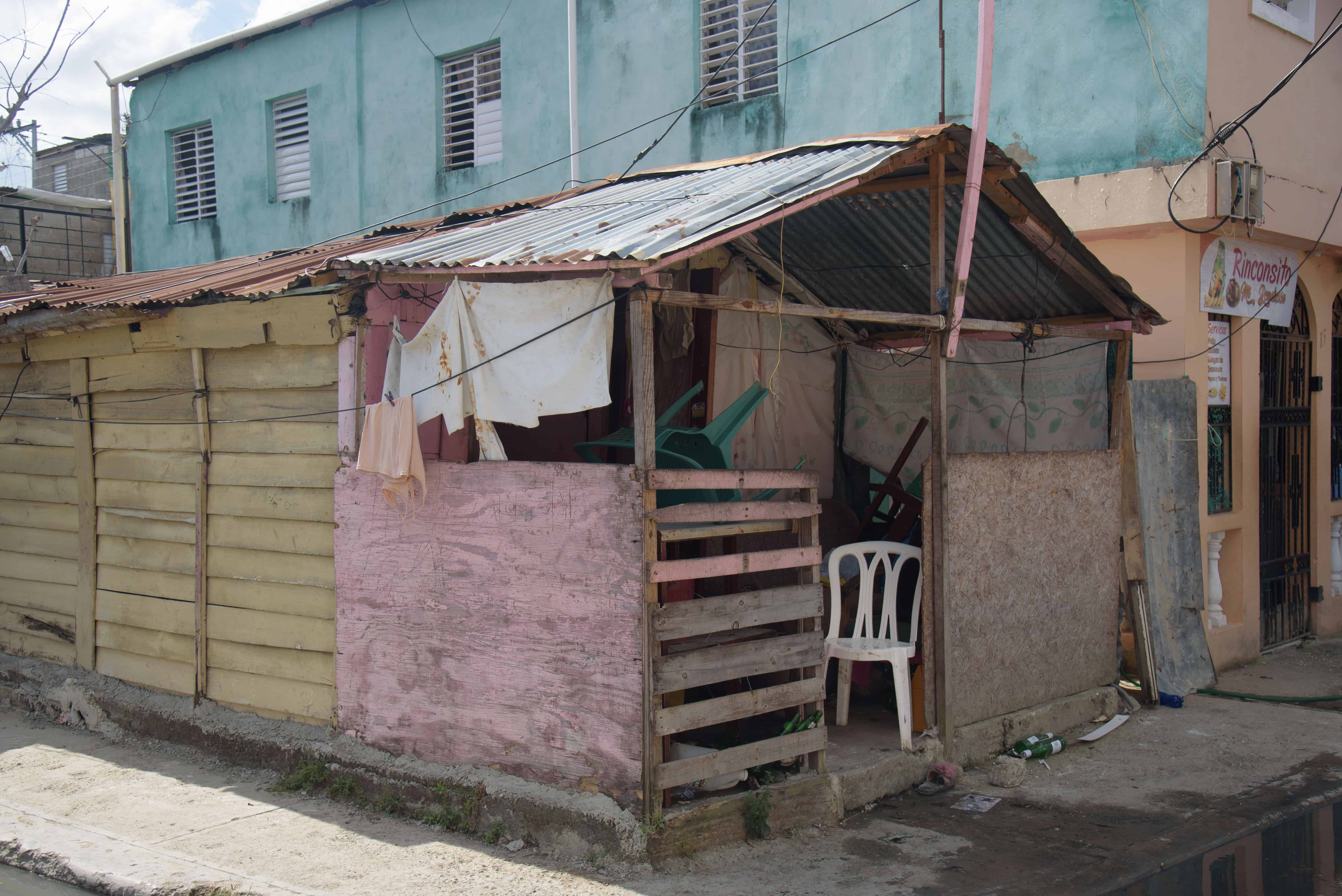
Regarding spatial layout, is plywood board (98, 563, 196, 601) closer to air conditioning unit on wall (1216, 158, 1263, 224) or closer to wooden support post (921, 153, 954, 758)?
wooden support post (921, 153, 954, 758)

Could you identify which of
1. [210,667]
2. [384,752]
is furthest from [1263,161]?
[210,667]

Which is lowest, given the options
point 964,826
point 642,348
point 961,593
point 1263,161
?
point 964,826

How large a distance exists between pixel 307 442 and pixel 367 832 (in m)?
2.19

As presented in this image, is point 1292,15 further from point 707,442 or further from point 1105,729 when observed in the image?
point 707,442

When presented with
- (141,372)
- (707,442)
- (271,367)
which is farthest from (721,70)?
(141,372)

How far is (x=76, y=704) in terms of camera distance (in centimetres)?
709

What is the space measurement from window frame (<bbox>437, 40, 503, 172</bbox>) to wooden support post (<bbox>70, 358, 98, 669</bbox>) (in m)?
6.02

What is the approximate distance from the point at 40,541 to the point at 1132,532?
25.7ft

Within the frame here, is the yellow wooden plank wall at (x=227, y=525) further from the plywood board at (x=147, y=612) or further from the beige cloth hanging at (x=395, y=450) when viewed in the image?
the beige cloth hanging at (x=395, y=450)

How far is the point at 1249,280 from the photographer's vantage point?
853 centimetres

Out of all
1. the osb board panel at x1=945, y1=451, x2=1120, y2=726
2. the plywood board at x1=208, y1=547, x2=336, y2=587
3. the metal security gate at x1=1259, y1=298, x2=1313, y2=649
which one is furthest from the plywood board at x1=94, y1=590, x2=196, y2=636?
the metal security gate at x1=1259, y1=298, x2=1313, y2=649

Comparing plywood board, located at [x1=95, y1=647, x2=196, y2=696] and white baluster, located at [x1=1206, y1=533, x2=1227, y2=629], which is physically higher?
white baluster, located at [x1=1206, y1=533, x2=1227, y2=629]

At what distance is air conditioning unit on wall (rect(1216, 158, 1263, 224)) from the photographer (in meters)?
7.55

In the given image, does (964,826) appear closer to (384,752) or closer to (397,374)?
(384,752)
